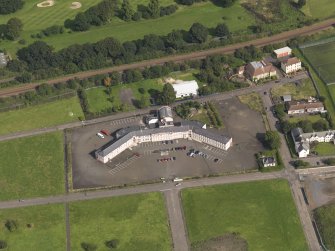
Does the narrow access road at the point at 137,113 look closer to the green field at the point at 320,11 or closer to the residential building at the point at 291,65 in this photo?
the residential building at the point at 291,65

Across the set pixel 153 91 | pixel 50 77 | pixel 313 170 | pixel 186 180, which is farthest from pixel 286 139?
pixel 50 77

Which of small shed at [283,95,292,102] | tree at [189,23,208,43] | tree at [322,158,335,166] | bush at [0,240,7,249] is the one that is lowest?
bush at [0,240,7,249]

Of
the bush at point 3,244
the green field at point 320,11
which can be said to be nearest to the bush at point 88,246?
the bush at point 3,244

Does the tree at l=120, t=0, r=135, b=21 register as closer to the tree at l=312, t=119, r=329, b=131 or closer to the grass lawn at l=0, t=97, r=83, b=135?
the grass lawn at l=0, t=97, r=83, b=135

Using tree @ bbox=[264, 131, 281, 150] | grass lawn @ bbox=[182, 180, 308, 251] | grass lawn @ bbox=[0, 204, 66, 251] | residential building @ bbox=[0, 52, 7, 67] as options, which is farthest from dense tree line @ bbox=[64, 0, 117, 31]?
grass lawn @ bbox=[182, 180, 308, 251]

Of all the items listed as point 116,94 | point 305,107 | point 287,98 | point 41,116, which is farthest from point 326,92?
point 41,116

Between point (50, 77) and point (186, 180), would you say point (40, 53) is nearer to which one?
point (50, 77)
